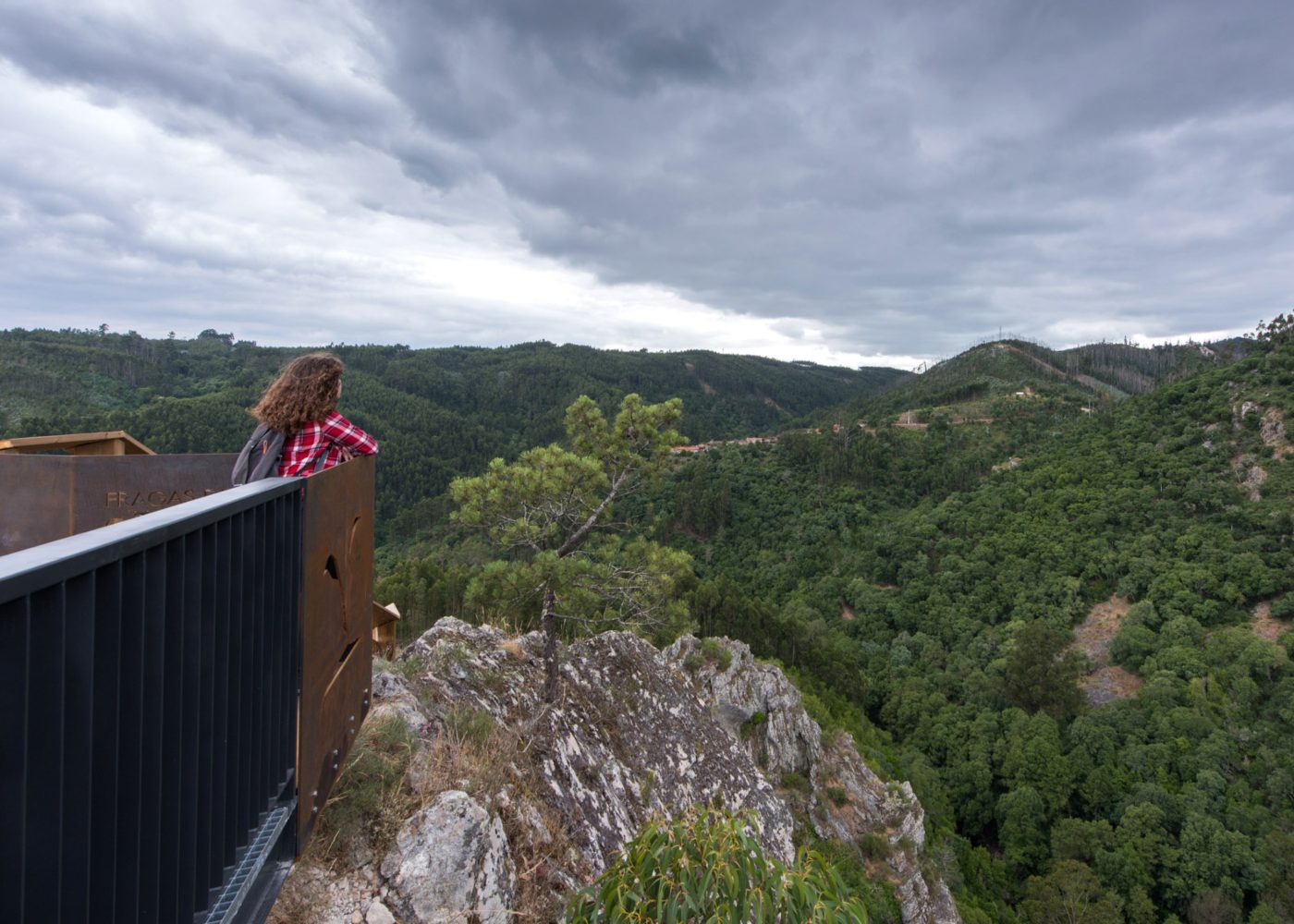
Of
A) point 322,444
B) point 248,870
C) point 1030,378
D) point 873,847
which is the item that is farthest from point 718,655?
point 1030,378

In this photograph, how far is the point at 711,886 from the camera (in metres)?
2.02

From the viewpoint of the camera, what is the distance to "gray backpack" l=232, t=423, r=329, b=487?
96.6 inches

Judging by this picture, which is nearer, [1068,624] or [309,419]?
[309,419]

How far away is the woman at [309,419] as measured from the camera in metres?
2.61

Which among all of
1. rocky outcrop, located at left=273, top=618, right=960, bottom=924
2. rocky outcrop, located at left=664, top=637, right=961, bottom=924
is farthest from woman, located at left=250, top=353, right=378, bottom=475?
rocky outcrop, located at left=664, top=637, right=961, bottom=924

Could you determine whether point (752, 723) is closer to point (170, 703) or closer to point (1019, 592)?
point (170, 703)

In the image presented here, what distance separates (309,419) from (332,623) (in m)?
0.91

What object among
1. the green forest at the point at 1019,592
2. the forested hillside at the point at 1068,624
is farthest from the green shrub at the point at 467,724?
the forested hillside at the point at 1068,624

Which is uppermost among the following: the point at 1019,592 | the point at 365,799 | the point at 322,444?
the point at 322,444

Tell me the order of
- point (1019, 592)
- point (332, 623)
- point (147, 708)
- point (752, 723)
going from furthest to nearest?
point (1019, 592), point (752, 723), point (332, 623), point (147, 708)

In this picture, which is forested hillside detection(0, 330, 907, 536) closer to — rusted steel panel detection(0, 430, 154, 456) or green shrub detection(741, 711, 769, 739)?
green shrub detection(741, 711, 769, 739)

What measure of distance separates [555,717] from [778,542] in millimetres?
A: 47582

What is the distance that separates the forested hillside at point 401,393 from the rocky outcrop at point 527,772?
52636mm

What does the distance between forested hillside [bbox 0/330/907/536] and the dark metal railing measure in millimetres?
57353
